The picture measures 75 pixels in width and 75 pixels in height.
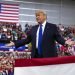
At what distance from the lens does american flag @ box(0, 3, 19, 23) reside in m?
8.81

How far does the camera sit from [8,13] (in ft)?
29.0

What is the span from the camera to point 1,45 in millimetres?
7223

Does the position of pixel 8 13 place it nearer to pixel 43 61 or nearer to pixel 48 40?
pixel 48 40

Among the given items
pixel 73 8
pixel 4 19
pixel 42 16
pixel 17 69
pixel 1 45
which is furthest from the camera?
pixel 73 8

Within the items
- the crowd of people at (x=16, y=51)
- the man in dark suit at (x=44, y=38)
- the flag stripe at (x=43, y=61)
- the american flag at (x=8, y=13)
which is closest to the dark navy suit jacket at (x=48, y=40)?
the man in dark suit at (x=44, y=38)

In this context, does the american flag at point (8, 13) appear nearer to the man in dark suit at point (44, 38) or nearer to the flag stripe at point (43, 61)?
the man in dark suit at point (44, 38)

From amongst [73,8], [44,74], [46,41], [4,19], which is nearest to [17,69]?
[44,74]

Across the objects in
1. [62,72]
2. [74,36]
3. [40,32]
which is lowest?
[74,36]

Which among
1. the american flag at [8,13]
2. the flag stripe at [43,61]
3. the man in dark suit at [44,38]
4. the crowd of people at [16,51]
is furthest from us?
the american flag at [8,13]

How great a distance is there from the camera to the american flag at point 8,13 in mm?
8812

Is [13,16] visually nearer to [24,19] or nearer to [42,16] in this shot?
[24,19]

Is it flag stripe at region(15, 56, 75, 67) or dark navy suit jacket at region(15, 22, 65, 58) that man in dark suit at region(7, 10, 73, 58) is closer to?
dark navy suit jacket at region(15, 22, 65, 58)

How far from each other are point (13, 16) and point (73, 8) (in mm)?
2185

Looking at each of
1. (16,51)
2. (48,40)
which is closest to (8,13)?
(16,51)
